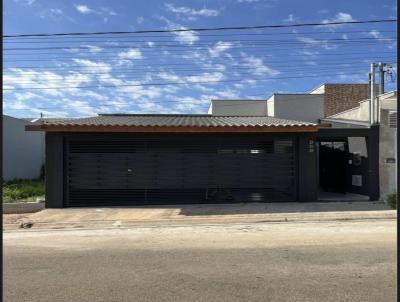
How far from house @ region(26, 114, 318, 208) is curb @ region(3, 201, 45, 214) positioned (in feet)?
1.43

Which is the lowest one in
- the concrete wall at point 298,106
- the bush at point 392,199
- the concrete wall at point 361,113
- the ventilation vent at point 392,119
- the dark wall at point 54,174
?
the bush at point 392,199

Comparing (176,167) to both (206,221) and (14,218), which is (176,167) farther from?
(14,218)

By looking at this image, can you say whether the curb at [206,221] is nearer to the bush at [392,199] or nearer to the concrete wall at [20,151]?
the bush at [392,199]

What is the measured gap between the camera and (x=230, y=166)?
1641 cm

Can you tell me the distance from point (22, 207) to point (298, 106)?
1812 cm

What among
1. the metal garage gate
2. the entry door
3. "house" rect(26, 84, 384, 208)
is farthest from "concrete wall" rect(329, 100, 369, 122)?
the metal garage gate

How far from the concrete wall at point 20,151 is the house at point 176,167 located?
975cm

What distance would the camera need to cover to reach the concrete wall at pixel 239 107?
30.8 m

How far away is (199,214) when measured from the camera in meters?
13.9

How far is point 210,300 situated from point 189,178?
11.1 m

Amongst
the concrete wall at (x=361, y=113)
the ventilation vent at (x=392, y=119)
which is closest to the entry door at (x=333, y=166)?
the concrete wall at (x=361, y=113)

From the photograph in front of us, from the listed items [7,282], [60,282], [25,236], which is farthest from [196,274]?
[25,236]

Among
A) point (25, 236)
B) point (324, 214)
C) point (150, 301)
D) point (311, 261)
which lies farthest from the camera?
point (324, 214)

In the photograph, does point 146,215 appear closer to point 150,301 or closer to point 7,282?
point 7,282
